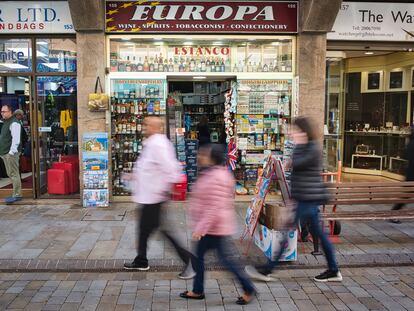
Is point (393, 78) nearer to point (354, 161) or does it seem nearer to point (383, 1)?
point (354, 161)

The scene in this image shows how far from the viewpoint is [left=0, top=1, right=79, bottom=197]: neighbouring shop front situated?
8.59m

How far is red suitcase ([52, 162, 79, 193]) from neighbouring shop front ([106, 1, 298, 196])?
84cm

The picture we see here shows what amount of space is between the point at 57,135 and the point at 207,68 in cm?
331

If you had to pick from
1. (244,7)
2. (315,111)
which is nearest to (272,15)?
(244,7)

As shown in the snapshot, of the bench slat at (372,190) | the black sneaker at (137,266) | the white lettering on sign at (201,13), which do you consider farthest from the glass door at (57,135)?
the bench slat at (372,190)

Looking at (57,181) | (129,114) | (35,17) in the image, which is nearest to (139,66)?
(129,114)

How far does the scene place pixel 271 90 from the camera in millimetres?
9227

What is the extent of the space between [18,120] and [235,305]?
6254 millimetres

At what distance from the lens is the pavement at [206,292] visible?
4.46 meters

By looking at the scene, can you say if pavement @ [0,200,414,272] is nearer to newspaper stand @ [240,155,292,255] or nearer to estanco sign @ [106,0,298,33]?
newspaper stand @ [240,155,292,255]

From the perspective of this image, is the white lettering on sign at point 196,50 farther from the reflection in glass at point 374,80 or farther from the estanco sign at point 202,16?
the reflection in glass at point 374,80

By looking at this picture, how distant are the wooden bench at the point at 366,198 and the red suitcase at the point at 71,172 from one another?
5.17 m

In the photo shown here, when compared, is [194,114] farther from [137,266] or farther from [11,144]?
[137,266]

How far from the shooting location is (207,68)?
909 cm
